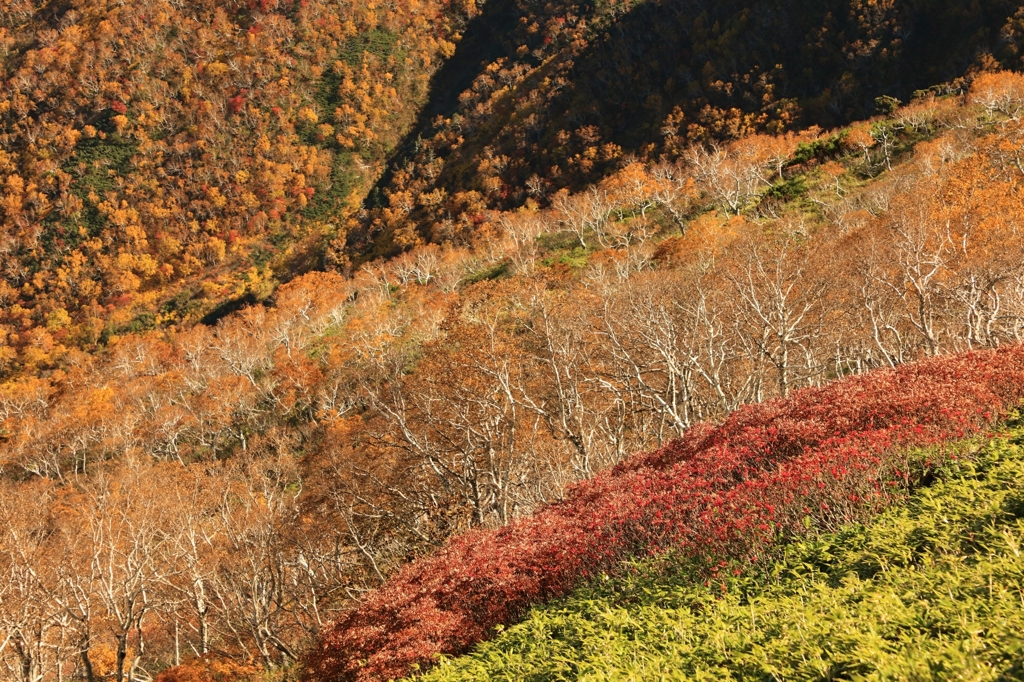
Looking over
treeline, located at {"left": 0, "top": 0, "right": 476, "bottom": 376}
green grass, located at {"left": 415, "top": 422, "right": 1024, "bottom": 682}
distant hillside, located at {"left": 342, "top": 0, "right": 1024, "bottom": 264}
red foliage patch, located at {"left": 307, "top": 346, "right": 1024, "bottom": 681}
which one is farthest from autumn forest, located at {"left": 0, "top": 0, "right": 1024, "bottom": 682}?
green grass, located at {"left": 415, "top": 422, "right": 1024, "bottom": 682}

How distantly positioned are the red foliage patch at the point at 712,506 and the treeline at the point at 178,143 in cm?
11504

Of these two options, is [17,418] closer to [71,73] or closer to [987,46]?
[987,46]

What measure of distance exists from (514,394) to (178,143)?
168 meters

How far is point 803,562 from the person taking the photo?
266 inches

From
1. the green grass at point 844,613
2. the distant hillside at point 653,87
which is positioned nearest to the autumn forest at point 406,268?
the distant hillside at point 653,87

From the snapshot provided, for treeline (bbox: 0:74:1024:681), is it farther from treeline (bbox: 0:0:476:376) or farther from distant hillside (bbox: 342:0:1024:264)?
treeline (bbox: 0:0:476:376)

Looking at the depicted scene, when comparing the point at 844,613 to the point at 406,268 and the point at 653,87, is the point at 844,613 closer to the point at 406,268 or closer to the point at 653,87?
the point at 406,268

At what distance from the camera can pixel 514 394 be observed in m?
25.9

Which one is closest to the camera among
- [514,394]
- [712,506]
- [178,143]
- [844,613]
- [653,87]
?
[844,613]

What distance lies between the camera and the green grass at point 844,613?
4184mm

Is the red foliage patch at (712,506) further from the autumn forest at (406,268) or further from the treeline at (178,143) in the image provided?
the treeline at (178,143)

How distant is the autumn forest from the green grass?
6.68ft

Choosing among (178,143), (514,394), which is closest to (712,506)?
(514,394)

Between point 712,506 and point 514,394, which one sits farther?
point 514,394
